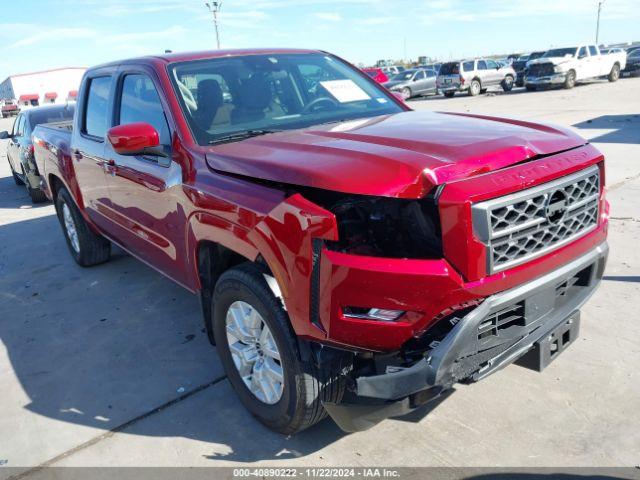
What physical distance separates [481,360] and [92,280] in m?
4.46

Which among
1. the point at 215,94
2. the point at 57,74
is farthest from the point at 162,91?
the point at 57,74

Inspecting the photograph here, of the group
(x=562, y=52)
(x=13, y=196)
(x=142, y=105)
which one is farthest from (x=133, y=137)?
(x=562, y=52)

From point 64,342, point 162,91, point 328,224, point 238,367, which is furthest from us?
point 64,342

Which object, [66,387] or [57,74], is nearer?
[66,387]

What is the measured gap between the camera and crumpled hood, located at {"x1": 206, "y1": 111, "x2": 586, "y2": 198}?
220cm

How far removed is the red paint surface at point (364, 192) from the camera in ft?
7.11

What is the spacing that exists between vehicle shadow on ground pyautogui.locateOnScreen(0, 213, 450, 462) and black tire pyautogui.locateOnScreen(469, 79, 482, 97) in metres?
24.7

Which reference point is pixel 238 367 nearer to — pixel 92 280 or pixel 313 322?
pixel 313 322

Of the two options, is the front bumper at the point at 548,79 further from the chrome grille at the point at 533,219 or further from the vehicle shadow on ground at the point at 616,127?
the chrome grille at the point at 533,219

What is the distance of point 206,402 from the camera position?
3.32 metres

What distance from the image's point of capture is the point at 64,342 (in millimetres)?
4289

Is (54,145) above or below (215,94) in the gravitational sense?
below

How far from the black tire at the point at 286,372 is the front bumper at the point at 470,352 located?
0.11 m

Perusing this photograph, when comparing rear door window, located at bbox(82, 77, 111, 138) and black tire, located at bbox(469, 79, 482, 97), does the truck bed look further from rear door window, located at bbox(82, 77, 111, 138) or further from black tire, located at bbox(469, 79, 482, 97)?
black tire, located at bbox(469, 79, 482, 97)
